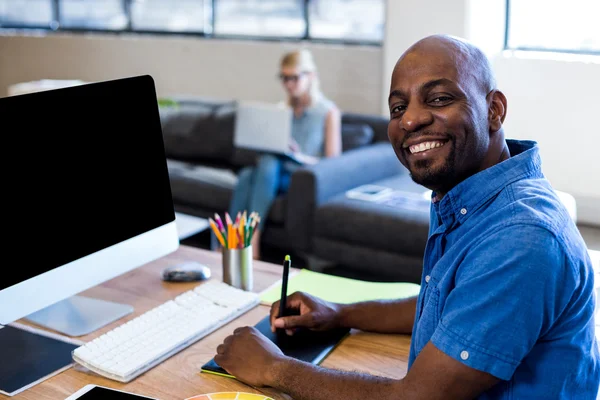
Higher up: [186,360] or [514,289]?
[514,289]

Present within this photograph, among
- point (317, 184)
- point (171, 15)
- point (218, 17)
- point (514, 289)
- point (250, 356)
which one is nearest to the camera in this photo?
point (514, 289)

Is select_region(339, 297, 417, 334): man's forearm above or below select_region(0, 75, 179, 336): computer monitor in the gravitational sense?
below

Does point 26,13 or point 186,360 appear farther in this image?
point 26,13

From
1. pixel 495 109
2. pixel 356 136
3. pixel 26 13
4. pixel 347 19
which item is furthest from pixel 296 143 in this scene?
pixel 26 13

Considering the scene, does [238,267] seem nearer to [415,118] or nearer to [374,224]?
[415,118]

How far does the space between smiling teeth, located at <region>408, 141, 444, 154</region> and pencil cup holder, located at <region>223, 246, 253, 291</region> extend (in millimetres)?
631

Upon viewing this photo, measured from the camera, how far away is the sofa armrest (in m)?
3.83

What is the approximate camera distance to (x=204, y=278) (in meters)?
1.82

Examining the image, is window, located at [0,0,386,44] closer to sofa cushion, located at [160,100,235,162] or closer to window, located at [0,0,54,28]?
window, located at [0,0,54,28]

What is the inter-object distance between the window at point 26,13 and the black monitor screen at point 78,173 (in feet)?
18.9

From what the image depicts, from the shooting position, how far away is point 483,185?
121 cm

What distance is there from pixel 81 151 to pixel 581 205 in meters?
3.65

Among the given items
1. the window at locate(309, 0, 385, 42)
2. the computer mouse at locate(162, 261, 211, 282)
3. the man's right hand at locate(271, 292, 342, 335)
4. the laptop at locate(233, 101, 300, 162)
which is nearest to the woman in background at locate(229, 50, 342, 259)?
the laptop at locate(233, 101, 300, 162)

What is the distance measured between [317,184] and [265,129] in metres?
0.48
